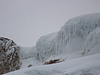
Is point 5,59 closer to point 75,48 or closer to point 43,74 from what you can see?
point 75,48

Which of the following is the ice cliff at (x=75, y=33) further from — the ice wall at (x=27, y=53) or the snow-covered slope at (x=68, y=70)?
the snow-covered slope at (x=68, y=70)

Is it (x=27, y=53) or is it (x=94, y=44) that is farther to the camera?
(x=27, y=53)

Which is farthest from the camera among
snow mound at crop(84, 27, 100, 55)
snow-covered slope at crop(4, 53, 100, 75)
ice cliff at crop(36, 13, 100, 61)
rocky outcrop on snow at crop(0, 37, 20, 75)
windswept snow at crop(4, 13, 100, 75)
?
rocky outcrop on snow at crop(0, 37, 20, 75)

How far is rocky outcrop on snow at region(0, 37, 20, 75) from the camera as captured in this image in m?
14.9

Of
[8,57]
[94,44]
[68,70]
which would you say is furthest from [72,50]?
[8,57]

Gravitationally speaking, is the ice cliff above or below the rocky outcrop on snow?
above

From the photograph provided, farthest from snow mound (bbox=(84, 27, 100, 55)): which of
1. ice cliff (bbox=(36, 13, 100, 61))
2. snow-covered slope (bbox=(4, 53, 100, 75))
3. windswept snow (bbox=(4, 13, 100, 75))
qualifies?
snow-covered slope (bbox=(4, 53, 100, 75))

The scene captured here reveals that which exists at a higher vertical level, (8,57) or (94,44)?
(94,44)

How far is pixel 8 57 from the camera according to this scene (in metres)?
15.2

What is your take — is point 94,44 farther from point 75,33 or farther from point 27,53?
point 27,53

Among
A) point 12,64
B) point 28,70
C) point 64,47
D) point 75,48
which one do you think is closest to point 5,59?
point 12,64

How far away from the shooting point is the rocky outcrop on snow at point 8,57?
14.9 m

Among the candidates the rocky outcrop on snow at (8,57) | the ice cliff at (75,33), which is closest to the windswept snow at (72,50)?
the ice cliff at (75,33)

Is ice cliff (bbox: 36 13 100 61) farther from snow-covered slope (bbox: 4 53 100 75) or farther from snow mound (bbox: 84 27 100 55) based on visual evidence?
snow-covered slope (bbox: 4 53 100 75)
